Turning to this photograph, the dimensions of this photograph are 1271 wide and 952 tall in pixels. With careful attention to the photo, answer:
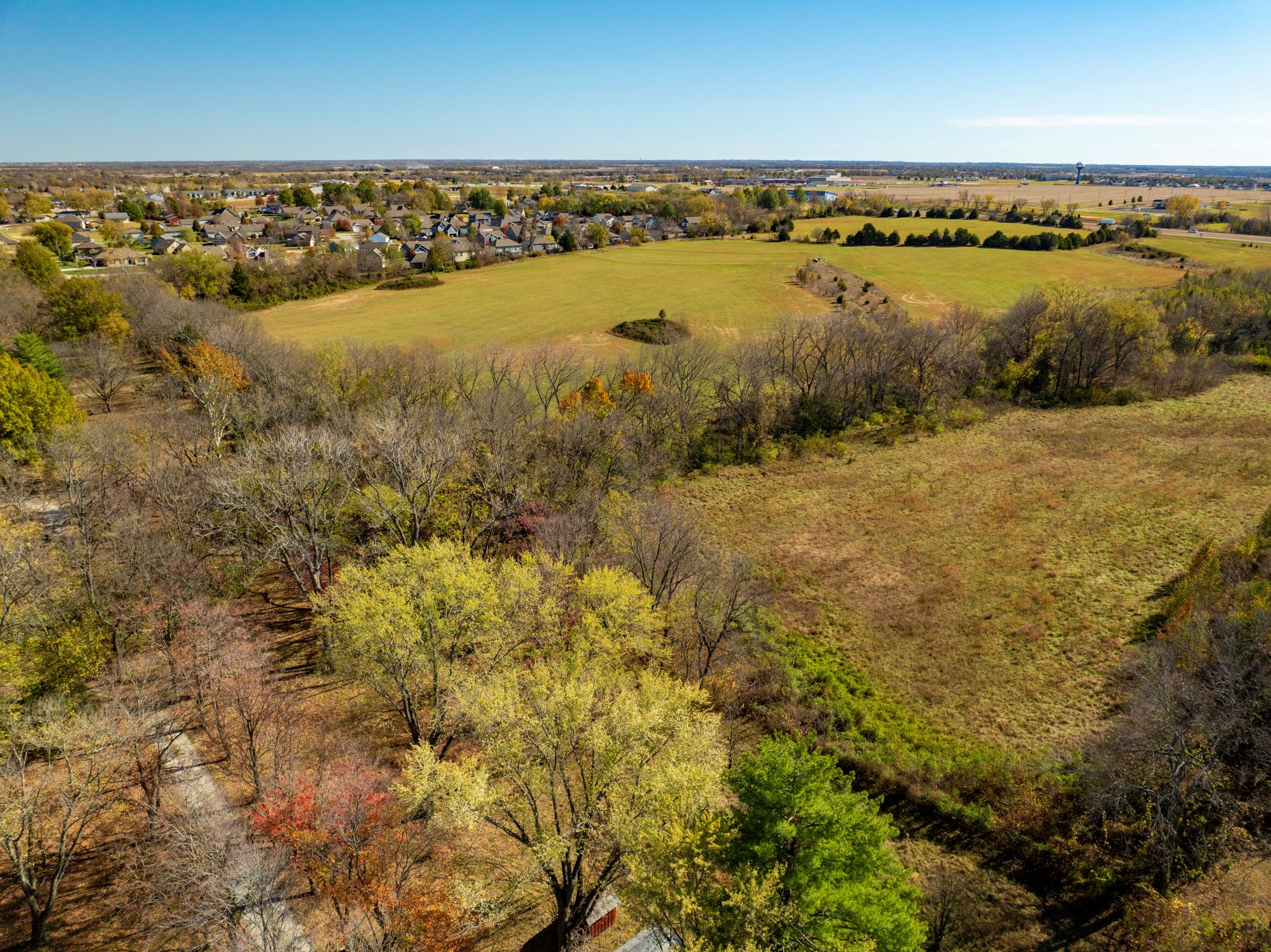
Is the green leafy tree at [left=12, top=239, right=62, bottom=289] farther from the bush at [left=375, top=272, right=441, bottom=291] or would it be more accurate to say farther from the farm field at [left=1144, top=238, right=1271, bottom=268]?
the farm field at [left=1144, top=238, right=1271, bottom=268]

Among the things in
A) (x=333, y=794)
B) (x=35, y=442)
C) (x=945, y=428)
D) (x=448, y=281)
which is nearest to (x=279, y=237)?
(x=448, y=281)

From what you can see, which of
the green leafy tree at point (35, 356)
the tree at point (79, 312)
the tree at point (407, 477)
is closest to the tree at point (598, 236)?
the tree at point (79, 312)

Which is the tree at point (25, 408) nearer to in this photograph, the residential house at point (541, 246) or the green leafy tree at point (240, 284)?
the green leafy tree at point (240, 284)

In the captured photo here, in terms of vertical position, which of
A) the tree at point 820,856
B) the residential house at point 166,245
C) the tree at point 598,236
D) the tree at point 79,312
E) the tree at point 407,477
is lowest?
the tree at point 820,856

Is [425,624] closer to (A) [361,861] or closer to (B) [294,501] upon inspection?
(A) [361,861]

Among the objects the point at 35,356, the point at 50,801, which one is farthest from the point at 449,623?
the point at 35,356

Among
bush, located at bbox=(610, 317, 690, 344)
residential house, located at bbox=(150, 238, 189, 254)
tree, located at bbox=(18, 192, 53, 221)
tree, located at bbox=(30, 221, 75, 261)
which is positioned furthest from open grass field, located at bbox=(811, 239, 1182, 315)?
tree, located at bbox=(18, 192, 53, 221)
